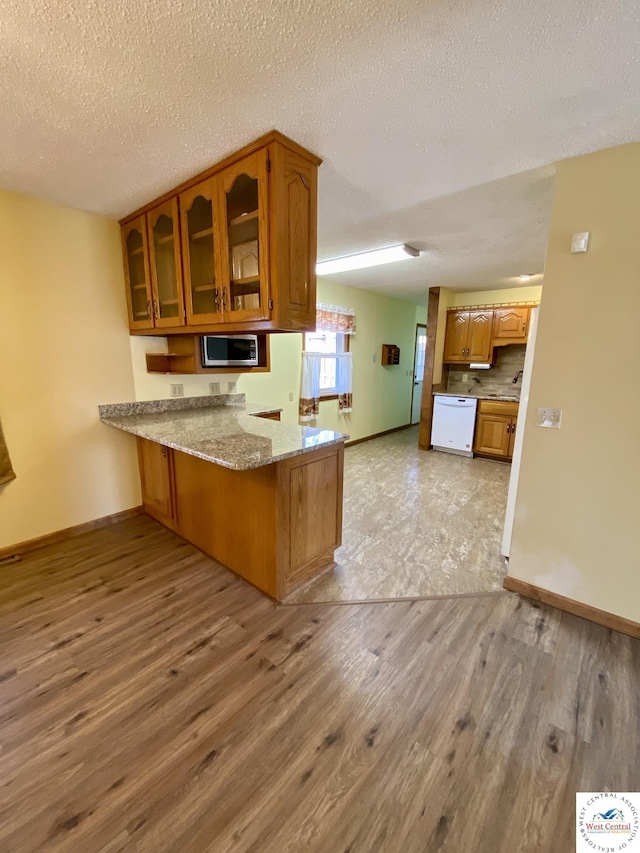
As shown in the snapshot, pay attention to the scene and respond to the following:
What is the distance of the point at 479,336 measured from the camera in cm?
510

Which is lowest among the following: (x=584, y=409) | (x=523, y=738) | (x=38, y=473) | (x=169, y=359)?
(x=523, y=738)

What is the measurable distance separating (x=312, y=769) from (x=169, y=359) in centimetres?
279

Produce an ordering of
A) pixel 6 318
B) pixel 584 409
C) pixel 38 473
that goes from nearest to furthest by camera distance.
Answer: pixel 584 409 < pixel 6 318 < pixel 38 473

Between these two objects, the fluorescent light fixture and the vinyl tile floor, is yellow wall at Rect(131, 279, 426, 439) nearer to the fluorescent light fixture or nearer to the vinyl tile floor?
the fluorescent light fixture

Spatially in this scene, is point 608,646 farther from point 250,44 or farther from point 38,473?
point 38,473

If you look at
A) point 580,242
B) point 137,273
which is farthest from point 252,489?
point 580,242

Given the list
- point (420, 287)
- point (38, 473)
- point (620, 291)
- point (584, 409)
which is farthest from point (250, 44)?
point (420, 287)

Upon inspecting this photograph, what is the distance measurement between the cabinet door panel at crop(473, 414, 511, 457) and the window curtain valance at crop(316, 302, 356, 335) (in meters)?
2.24

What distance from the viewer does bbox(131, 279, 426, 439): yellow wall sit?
3084 millimetres

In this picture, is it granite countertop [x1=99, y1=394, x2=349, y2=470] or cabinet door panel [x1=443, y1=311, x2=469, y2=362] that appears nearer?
granite countertop [x1=99, y1=394, x2=349, y2=470]

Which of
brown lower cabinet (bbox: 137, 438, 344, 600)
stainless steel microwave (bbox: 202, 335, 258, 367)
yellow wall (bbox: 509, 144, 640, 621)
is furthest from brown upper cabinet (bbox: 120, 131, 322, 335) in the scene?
yellow wall (bbox: 509, 144, 640, 621)

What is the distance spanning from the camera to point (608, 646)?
70.1 inches

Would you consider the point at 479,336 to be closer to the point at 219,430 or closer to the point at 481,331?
the point at 481,331
